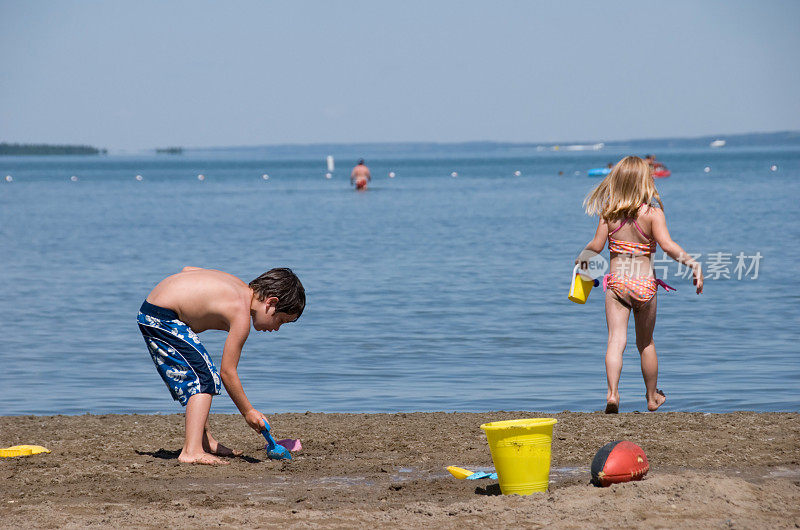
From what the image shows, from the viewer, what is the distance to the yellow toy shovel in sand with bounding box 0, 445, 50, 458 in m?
5.95

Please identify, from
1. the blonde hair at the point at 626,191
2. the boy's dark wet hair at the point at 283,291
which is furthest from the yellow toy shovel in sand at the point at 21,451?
the blonde hair at the point at 626,191

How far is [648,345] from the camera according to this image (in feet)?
22.4

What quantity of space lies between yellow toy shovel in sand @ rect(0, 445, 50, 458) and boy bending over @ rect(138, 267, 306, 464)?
37.4 inches

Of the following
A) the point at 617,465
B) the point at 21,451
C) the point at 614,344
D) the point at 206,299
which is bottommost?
the point at 21,451

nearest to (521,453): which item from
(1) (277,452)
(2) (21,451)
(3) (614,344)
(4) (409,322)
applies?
(1) (277,452)

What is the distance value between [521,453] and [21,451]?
3.01 metres

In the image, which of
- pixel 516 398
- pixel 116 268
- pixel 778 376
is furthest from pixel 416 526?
pixel 116 268

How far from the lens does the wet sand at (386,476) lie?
4.39 m

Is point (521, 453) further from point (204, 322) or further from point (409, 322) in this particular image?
point (409, 322)

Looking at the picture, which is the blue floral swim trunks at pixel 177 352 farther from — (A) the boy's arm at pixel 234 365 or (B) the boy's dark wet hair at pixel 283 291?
(B) the boy's dark wet hair at pixel 283 291

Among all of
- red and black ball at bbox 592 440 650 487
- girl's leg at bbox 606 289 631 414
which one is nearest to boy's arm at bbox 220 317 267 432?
red and black ball at bbox 592 440 650 487

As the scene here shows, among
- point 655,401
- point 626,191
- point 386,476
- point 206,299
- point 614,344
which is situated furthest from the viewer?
point 655,401

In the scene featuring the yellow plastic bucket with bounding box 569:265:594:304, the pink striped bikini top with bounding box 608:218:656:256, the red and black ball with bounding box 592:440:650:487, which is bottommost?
the red and black ball with bounding box 592:440:650:487

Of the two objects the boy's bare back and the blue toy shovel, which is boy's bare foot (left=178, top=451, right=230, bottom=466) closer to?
the blue toy shovel
